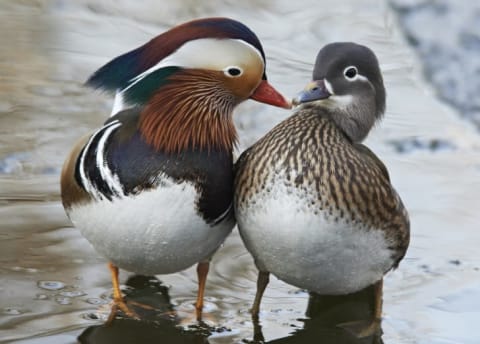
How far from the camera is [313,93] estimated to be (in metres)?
4.50

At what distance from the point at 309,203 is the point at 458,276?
1230 millimetres

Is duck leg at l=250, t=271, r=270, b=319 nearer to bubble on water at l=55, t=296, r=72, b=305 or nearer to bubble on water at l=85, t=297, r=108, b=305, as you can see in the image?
bubble on water at l=85, t=297, r=108, b=305

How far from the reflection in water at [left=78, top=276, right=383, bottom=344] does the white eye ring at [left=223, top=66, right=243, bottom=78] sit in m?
0.99

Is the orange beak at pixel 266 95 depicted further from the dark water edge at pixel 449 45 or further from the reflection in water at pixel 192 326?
the dark water edge at pixel 449 45

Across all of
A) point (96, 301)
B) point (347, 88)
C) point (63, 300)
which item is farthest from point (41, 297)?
point (347, 88)

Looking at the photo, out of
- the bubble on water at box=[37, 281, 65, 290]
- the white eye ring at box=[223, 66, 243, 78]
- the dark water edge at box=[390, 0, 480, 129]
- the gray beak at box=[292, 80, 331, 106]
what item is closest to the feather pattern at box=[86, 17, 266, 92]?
the white eye ring at box=[223, 66, 243, 78]

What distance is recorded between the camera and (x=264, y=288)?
180 inches

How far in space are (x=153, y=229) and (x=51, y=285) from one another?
0.74 metres

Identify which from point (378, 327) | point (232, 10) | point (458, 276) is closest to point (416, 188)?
point (458, 276)

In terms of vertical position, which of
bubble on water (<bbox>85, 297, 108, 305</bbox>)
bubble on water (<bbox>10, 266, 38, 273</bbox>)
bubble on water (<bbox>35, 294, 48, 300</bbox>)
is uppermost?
bubble on water (<bbox>10, 266, 38, 273</bbox>)

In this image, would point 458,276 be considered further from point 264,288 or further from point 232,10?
point 232,10

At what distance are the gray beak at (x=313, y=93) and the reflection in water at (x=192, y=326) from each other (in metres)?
0.89

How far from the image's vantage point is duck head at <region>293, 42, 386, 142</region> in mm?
4512

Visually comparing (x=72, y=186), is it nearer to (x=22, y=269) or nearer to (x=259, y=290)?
(x=22, y=269)
